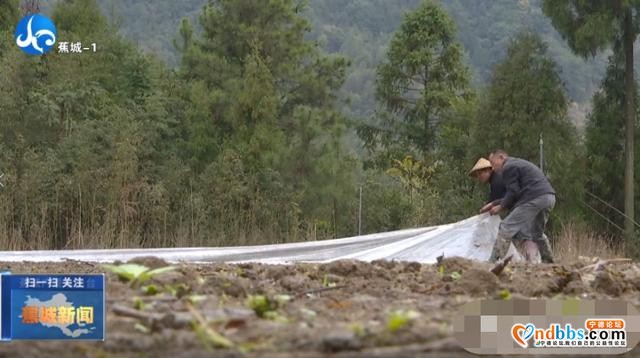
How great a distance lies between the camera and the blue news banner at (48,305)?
3504 millimetres

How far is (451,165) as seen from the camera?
20.3 metres

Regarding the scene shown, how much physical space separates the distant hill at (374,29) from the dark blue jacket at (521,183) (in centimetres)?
3093

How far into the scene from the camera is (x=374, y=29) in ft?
186

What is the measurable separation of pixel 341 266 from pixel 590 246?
23.0ft

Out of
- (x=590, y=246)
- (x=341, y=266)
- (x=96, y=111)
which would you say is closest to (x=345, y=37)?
(x=96, y=111)

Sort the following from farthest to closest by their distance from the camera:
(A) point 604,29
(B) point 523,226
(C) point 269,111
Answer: (C) point 269,111
(A) point 604,29
(B) point 523,226

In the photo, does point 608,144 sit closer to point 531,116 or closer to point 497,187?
point 531,116

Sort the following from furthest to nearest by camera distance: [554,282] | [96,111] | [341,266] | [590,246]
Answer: [96,111]
[590,246]
[341,266]
[554,282]

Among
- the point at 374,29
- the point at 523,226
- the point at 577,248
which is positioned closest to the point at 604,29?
the point at 577,248

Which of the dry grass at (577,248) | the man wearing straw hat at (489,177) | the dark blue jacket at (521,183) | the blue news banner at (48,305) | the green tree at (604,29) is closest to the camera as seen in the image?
the blue news banner at (48,305)

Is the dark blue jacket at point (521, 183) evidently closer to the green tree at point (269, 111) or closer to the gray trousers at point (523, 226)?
the gray trousers at point (523, 226)

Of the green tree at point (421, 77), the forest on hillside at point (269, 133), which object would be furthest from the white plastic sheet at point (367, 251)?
the green tree at point (421, 77)

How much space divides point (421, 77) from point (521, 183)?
576 inches

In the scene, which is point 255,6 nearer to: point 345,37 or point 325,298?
point 325,298
